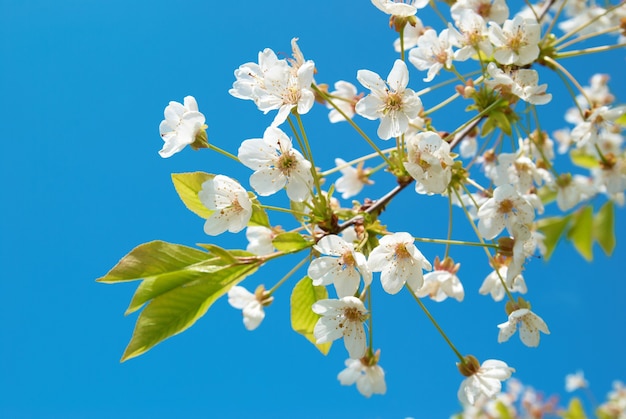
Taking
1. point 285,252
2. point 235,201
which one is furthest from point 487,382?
point 235,201

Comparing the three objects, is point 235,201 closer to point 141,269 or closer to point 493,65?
point 141,269

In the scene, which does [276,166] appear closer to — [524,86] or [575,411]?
[524,86]

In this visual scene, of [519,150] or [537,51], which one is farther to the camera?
[519,150]

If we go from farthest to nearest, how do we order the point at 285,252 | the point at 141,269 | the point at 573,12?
the point at 573,12 → the point at 285,252 → the point at 141,269

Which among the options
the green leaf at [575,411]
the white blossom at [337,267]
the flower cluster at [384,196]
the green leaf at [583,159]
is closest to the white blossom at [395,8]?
the flower cluster at [384,196]

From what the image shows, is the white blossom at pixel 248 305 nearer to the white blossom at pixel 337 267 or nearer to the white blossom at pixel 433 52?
the white blossom at pixel 337 267

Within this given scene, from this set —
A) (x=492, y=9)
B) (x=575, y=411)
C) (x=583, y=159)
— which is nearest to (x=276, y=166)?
(x=492, y=9)
